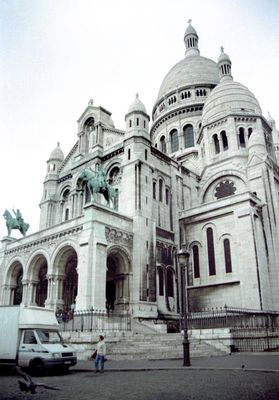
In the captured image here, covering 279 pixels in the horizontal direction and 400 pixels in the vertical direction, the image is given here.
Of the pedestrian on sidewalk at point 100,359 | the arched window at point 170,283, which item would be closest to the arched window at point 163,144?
the arched window at point 170,283

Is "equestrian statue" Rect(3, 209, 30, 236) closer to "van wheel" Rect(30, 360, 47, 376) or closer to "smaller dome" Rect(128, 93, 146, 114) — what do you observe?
"smaller dome" Rect(128, 93, 146, 114)

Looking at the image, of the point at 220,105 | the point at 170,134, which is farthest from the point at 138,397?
the point at 170,134

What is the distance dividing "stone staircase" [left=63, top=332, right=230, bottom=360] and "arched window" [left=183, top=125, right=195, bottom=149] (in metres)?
30.7

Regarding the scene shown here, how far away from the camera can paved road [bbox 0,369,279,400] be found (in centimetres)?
755

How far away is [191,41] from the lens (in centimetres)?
6372

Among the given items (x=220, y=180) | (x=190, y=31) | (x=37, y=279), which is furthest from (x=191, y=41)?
(x=37, y=279)

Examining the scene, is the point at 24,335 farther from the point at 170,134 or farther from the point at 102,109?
the point at 170,134

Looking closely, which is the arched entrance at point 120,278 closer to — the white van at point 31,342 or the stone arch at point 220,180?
Result: the white van at point 31,342

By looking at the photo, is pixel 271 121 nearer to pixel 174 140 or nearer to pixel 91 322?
pixel 174 140

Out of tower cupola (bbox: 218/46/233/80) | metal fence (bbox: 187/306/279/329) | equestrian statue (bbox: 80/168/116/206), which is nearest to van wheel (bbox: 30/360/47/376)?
metal fence (bbox: 187/306/279/329)

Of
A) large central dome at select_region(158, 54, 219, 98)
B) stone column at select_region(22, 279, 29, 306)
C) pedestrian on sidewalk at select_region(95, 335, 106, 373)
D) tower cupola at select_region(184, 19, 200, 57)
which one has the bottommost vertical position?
pedestrian on sidewalk at select_region(95, 335, 106, 373)

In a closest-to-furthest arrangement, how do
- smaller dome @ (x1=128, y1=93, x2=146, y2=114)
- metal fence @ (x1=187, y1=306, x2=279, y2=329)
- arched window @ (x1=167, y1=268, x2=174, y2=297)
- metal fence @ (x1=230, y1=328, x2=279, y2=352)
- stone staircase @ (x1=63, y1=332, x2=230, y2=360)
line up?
stone staircase @ (x1=63, y1=332, x2=230, y2=360) < metal fence @ (x1=230, y1=328, x2=279, y2=352) < metal fence @ (x1=187, y1=306, x2=279, y2=329) < arched window @ (x1=167, y1=268, x2=174, y2=297) < smaller dome @ (x1=128, y1=93, x2=146, y2=114)

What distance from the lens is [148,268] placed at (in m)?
26.6

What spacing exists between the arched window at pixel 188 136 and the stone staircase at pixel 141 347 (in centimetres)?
3071
